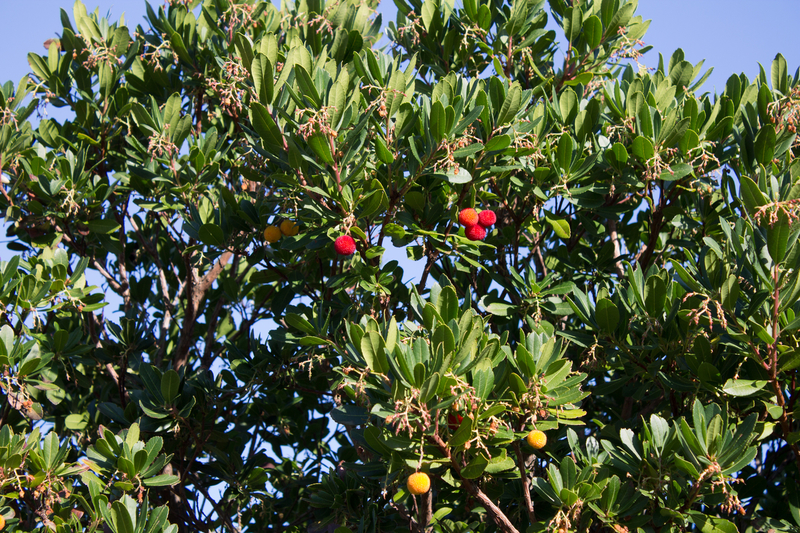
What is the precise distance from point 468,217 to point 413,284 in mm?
525

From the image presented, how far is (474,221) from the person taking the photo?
148 inches

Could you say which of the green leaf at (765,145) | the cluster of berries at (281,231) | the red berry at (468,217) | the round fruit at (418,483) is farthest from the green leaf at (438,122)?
the green leaf at (765,145)

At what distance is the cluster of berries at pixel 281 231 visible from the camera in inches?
162

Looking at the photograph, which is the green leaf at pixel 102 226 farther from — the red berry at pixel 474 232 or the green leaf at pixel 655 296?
the green leaf at pixel 655 296

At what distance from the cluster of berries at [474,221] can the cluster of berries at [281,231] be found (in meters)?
1.01

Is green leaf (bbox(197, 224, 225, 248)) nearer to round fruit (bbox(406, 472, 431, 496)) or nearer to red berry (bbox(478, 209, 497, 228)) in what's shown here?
red berry (bbox(478, 209, 497, 228))

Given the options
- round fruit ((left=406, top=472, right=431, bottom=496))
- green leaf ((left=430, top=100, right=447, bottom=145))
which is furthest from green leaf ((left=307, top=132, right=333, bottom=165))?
round fruit ((left=406, top=472, right=431, bottom=496))

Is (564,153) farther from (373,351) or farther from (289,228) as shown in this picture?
(373,351)

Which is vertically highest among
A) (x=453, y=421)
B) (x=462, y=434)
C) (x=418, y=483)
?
(x=453, y=421)

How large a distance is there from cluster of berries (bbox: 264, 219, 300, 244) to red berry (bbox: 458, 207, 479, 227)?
1004 mm

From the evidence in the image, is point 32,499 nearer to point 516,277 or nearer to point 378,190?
point 378,190

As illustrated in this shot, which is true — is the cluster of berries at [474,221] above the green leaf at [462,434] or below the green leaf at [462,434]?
above

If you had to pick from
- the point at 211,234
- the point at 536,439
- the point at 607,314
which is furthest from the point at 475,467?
the point at 211,234

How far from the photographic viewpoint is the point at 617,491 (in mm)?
3225
